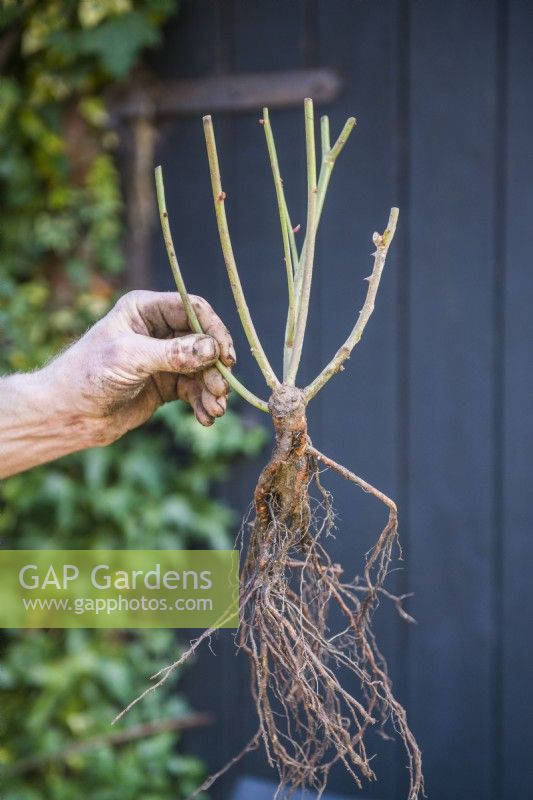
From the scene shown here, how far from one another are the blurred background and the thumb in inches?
32.9

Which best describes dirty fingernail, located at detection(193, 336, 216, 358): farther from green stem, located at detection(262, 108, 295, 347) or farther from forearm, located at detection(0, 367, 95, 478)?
forearm, located at detection(0, 367, 95, 478)

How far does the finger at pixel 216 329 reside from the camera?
0.97 metres

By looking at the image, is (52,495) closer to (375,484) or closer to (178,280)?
(375,484)

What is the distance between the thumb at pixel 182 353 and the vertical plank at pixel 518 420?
913mm

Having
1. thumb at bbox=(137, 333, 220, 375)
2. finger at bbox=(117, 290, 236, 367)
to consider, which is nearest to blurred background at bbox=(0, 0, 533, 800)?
finger at bbox=(117, 290, 236, 367)

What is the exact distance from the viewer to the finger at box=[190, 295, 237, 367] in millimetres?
973

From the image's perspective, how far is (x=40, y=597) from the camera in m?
1.84

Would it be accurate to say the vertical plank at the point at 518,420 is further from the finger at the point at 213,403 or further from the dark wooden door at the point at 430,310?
the finger at the point at 213,403

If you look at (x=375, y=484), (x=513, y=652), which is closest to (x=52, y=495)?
(x=375, y=484)

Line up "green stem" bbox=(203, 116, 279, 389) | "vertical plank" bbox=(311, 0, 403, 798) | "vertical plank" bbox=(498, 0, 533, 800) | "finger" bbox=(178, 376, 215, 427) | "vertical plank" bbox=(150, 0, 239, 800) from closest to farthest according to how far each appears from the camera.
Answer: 1. "green stem" bbox=(203, 116, 279, 389)
2. "finger" bbox=(178, 376, 215, 427)
3. "vertical plank" bbox=(498, 0, 533, 800)
4. "vertical plank" bbox=(311, 0, 403, 798)
5. "vertical plank" bbox=(150, 0, 239, 800)

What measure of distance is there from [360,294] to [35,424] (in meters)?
0.87

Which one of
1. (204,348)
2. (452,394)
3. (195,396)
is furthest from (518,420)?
(204,348)

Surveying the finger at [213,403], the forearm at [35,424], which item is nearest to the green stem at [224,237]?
the finger at [213,403]

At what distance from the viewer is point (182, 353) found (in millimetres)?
948
